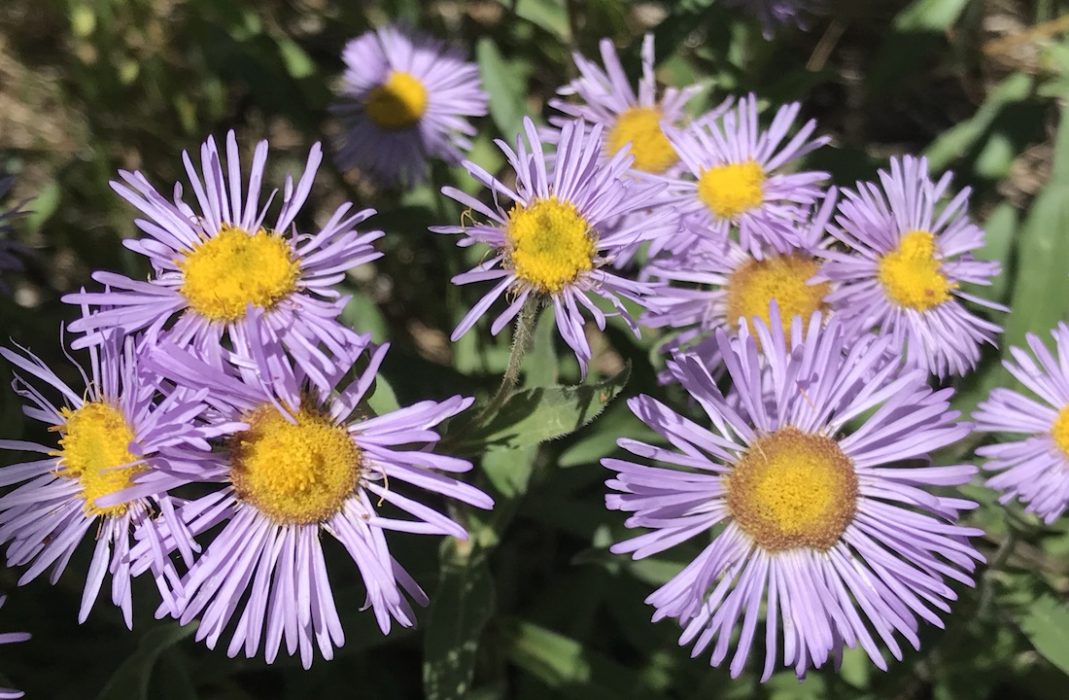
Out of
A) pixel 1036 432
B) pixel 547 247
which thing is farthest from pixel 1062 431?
pixel 547 247

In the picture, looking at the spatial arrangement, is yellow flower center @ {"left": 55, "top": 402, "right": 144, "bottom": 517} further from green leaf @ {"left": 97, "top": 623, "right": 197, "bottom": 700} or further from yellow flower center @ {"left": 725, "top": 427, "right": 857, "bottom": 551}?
yellow flower center @ {"left": 725, "top": 427, "right": 857, "bottom": 551}

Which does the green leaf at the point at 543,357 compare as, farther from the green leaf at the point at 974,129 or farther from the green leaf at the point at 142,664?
the green leaf at the point at 974,129

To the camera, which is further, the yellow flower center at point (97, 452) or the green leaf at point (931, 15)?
the green leaf at point (931, 15)

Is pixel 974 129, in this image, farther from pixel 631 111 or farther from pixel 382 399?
pixel 382 399

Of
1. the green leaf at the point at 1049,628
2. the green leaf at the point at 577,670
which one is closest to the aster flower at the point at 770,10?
the green leaf at the point at 1049,628

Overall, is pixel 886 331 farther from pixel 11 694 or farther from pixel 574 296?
pixel 11 694
